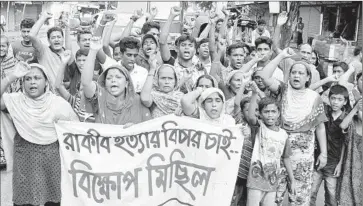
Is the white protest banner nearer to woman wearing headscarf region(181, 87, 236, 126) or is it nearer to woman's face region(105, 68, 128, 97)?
woman wearing headscarf region(181, 87, 236, 126)

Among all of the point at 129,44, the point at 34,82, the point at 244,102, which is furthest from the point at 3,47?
the point at 244,102

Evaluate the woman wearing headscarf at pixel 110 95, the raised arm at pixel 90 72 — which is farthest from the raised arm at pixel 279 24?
the raised arm at pixel 90 72

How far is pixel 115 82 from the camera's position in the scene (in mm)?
4090

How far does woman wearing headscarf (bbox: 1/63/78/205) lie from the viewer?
397cm

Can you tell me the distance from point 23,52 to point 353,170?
12.7 ft

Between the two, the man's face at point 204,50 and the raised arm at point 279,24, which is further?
the man's face at point 204,50

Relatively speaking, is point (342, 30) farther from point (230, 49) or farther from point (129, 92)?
point (129, 92)

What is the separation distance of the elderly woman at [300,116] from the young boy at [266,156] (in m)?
0.29

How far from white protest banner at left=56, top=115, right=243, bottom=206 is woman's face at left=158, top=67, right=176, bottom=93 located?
476 mm

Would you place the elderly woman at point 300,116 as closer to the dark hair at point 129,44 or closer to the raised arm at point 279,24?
the raised arm at point 279,24

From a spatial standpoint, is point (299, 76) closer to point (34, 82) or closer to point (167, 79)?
point (167, 79)

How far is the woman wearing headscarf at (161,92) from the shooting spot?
167 inches

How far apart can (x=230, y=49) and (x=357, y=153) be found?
6.01 ft

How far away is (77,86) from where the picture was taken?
519 centimetres
